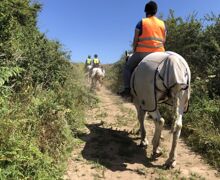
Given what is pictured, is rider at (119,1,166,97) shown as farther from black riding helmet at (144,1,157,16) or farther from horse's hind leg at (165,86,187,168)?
horse's hind leg at (165,86,187,168)

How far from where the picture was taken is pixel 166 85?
6168 millimetres

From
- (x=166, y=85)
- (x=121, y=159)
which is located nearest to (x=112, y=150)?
(x=121, y=159)

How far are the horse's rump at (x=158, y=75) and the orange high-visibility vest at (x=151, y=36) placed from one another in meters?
0.73

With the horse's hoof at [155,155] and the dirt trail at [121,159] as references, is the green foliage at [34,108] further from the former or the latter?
the horse's hoof at [155,155]

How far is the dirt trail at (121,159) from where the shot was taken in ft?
19.7

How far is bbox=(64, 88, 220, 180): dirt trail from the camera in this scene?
237 inches

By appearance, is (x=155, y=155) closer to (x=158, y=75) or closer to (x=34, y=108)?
(x=158, y=75)

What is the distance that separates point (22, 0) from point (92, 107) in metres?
4.17

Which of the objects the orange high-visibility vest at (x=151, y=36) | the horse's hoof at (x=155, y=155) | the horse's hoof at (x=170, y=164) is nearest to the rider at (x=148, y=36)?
the orange high-visibility vest at (x=151, y=36)

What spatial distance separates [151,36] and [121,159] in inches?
97.6

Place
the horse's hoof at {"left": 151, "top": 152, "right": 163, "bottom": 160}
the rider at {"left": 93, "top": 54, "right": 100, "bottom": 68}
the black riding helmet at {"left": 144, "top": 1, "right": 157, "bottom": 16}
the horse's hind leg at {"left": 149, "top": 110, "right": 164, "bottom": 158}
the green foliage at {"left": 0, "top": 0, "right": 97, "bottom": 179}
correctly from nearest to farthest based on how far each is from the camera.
A: the green foliage at {"left": 0, "top": 0, "right": 97, "bottom": 179} < the horse's hind leg at {"left": 149, "top": 110, "right": 164, "bottom": 158} < the horse's hoof at {"left": 151, "top": 152, "right": 163, "bottom": 160} < the black riding helmet at {"left": 144, "top": 1, "right": 157, "bottom": 16} < the rider at {"left": 93, "top": 54, "right": 100, "bottom": 68}

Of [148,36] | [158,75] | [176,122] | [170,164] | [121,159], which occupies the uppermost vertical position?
[148,36]

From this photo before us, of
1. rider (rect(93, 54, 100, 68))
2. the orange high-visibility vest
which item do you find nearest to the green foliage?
the orange high-visibility vest

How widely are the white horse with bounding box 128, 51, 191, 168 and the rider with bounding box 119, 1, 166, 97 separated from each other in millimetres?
709
